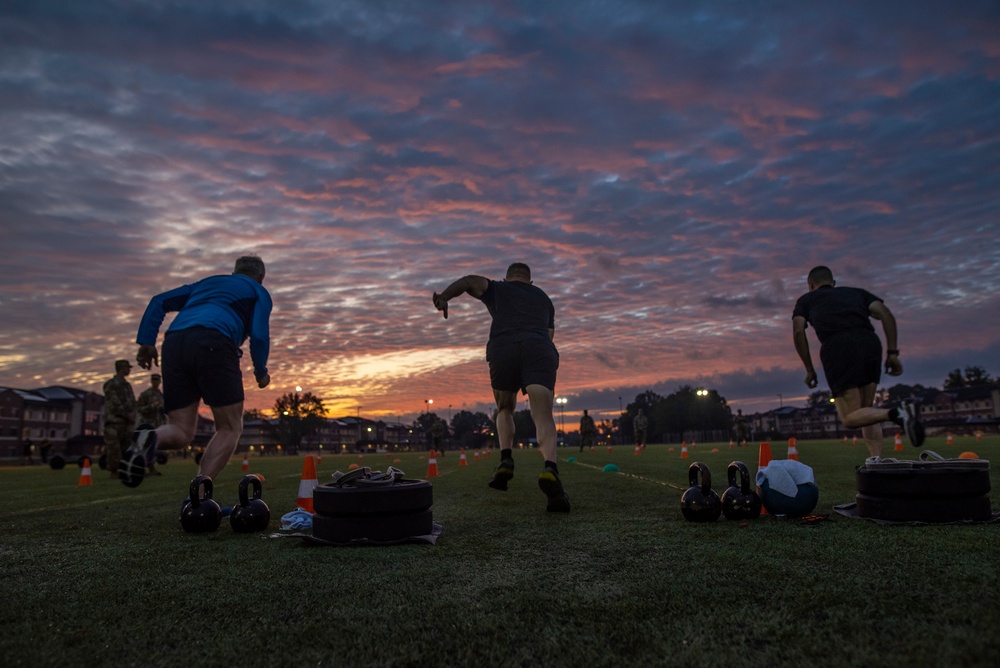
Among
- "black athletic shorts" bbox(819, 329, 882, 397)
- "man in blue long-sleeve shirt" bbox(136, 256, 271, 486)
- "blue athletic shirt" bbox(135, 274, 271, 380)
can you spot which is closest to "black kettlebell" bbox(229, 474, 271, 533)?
"man in blue long-sleeve shirt" bbox(136, 256, 271, 486)

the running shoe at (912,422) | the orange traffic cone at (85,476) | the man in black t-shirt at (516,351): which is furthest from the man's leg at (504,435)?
the orange traffic cone at (85,476)

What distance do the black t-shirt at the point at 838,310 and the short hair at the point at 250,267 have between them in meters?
5.74

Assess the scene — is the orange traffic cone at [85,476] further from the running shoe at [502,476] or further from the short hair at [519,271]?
the short hair at [519,271]

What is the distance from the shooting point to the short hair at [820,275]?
6836 mm

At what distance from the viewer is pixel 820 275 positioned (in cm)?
689

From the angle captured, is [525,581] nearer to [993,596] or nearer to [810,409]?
[993,596]

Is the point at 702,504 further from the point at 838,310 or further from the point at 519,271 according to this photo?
the point at 838,310

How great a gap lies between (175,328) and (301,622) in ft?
11.6

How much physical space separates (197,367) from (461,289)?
93.4 inches

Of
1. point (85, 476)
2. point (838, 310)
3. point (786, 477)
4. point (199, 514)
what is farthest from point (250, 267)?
point (85, 476)

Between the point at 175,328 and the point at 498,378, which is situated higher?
the point at 175,328

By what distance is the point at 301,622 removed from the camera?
2.18 metres

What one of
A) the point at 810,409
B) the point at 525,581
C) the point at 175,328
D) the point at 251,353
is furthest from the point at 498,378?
the point at 810,409

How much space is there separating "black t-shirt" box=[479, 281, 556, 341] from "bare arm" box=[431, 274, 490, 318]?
0.09m
